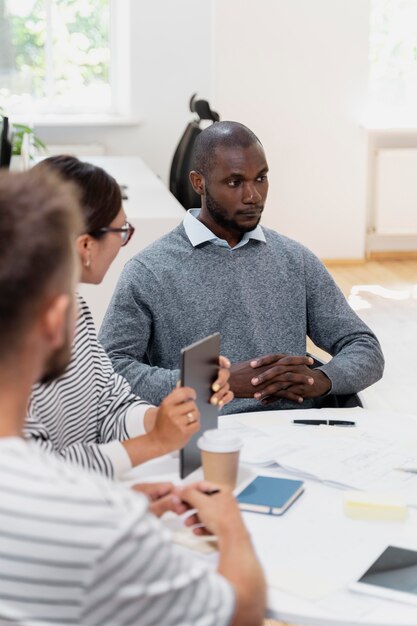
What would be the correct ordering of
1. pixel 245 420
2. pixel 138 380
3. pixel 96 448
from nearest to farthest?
pixel 96 448, pixel 245 420, pixel 138 380

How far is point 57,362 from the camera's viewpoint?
1.01 m

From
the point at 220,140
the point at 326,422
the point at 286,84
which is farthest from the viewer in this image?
the point at 286,84

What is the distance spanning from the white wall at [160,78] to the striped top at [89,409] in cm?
532

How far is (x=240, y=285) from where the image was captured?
237 centimetres

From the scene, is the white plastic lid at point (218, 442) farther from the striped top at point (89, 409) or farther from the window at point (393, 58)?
the window at point (393, 58)

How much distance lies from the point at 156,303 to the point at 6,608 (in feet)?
4.74

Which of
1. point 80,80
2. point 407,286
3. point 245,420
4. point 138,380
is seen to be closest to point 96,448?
point 245,420

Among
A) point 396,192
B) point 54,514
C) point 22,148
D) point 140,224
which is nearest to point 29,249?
point 54,514

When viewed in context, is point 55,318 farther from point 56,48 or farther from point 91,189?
point 56,48

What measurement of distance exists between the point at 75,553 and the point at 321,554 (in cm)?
58

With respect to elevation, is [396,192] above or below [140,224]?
below

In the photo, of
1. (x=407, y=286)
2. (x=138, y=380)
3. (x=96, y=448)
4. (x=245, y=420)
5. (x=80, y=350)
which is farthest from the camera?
(x=407, y=286)

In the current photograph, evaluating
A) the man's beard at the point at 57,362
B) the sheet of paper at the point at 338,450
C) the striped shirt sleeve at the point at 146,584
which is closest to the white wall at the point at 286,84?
the sheet of paper at the point at 338,450

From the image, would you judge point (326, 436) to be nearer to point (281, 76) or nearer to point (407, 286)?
point (407, 286)
